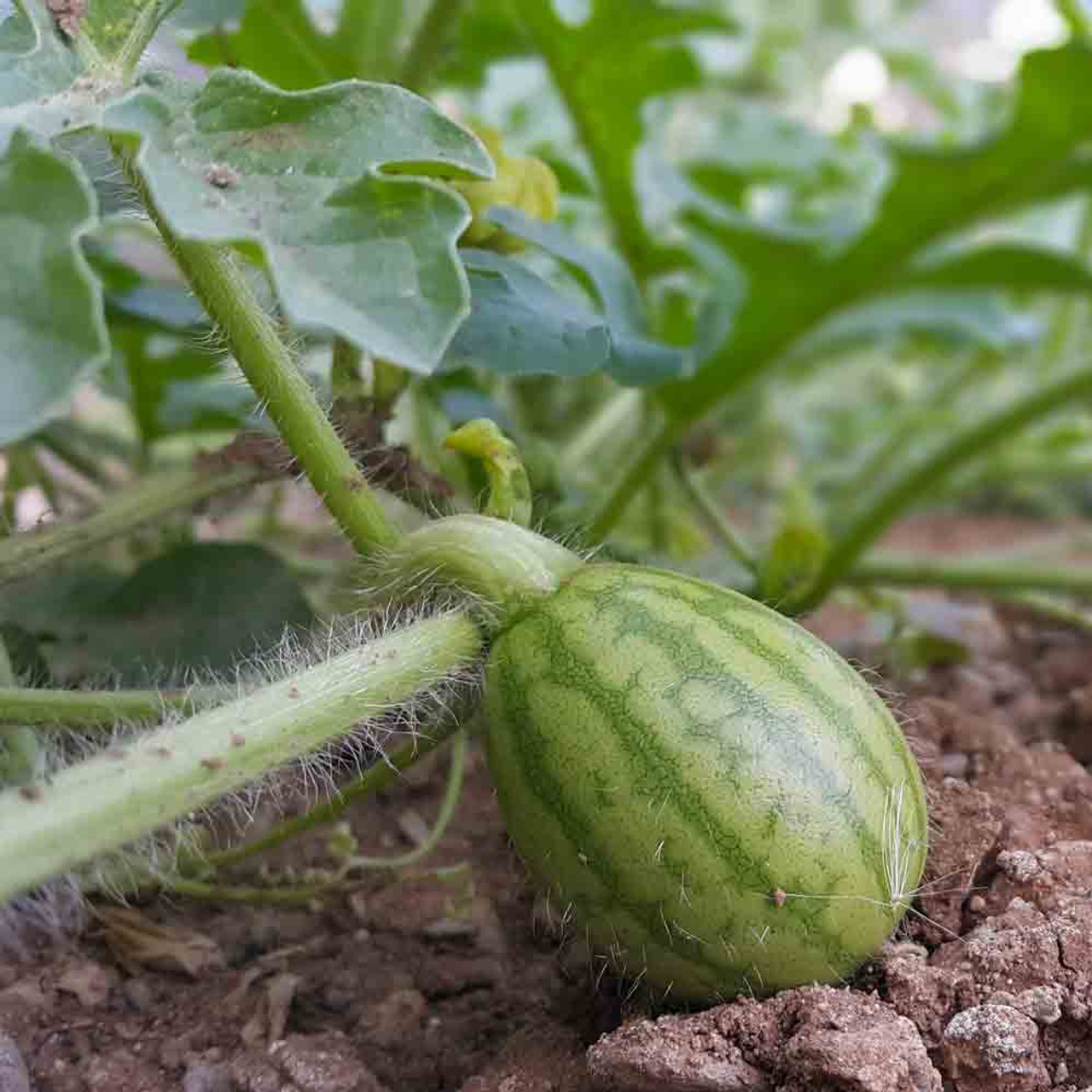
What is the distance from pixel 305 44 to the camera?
6.06ft

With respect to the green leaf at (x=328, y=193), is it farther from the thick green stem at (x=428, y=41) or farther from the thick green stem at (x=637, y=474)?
the thick green stem at (x=428, y=41)

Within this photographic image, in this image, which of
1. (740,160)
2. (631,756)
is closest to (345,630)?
(631,756)

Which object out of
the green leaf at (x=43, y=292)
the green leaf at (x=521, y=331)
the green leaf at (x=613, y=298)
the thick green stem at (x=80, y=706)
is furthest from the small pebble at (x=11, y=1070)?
the green leaf at (x=613, y=298)

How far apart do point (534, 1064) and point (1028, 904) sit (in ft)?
1.38

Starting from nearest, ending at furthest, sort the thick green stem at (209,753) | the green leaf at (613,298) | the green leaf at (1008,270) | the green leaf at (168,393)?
the thick green stem at (209,753) → the green leaf at (613,298) → the green leaf at (1008,270) → the green leaf at (168,393)

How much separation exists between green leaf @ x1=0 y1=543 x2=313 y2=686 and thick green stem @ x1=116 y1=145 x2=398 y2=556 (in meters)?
0.34

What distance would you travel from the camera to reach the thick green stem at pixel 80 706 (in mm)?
1086

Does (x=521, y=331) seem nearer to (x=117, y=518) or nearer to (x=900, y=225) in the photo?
(x=117, y=518)

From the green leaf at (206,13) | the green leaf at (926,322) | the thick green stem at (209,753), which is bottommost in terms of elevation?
the green leaf at (926,322)

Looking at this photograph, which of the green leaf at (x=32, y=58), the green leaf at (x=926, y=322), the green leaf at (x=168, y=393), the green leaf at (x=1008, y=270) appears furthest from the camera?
the green leaf at (x=926, y=322)

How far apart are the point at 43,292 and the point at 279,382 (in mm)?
298

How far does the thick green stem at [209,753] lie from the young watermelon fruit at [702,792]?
0.08 metres

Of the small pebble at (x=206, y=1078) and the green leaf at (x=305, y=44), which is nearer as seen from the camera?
the small pebble at (x=206, y=1078)

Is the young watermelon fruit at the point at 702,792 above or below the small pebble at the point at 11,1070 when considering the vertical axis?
above
